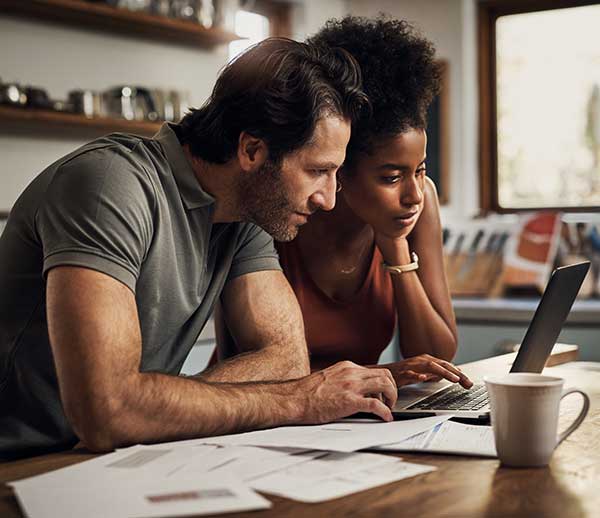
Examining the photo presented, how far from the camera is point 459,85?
4.43 m

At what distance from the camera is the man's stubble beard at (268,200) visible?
1.58 meters

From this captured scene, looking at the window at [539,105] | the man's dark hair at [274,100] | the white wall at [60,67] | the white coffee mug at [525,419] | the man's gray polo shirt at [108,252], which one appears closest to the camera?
the white coffee mug at [525,419]

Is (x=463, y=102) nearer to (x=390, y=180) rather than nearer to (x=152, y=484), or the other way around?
(x=390, y=180)

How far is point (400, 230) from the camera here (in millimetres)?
1992

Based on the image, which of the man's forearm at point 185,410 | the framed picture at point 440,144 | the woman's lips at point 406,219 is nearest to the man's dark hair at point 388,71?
the woman's lips at point 406,219

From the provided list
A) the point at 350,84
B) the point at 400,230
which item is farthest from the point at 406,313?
the point at 350,84

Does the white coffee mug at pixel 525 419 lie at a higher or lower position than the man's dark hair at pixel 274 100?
lower

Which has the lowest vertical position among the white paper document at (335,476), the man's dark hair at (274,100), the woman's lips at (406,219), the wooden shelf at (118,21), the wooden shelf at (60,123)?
the white paper document at (335,476)

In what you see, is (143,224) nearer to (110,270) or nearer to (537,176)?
(110,270)

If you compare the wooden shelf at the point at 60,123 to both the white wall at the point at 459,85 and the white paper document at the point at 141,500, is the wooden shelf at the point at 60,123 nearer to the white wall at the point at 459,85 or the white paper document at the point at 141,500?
the white wall at the point at 459,85

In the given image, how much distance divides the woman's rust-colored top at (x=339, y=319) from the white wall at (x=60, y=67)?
180 cm

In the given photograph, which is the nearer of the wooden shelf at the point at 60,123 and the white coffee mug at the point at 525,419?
the white coffee mug at the point at 525,419

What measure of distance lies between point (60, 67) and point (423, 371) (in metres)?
2.55

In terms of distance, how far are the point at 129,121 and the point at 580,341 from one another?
6.61 feet
